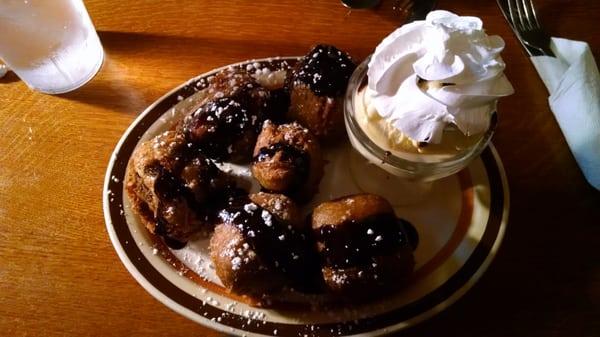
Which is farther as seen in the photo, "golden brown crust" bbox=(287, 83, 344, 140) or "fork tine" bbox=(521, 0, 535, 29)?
"fork tine" bbox=(521, 0, 535, 29)

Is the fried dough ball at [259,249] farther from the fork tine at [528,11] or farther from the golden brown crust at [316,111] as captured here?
the fork tine at [528,11]

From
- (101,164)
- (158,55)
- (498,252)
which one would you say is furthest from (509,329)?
(158,55)

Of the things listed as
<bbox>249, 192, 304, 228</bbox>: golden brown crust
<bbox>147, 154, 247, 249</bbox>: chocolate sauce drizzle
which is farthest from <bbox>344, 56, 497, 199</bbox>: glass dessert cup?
<bbox>147, 154, 247, 249</bbox>: chocolate sauce drizzle

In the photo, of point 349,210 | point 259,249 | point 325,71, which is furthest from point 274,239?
point 325,71

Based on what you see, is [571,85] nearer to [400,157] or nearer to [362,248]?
[400,157]

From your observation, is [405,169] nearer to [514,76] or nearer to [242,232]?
[242,232]

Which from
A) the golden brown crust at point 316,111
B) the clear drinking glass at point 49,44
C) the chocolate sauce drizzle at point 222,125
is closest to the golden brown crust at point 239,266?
the chocolate sauce drizzle at point 222,125

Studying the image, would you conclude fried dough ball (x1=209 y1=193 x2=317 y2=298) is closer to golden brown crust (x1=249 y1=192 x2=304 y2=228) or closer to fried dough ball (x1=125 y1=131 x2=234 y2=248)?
golden brown crust (x1=249 y1=192 x2=304 y2=228)
